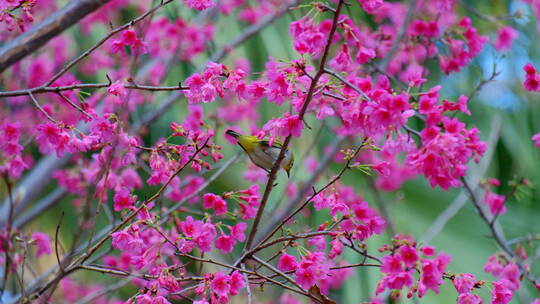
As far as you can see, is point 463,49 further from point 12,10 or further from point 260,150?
point 12,10

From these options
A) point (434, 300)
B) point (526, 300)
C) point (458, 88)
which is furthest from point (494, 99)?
point (526, 300)

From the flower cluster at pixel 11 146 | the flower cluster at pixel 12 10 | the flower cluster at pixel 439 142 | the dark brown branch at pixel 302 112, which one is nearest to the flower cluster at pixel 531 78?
the flower cluster at pixel 439 142

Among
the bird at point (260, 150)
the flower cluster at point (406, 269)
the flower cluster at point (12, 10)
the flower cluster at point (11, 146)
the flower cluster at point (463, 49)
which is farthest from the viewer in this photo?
the flower cluster at point (463, 49)

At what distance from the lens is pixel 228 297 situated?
193cm

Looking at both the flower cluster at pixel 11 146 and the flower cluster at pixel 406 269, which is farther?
the flower cluster at pixel 11 146

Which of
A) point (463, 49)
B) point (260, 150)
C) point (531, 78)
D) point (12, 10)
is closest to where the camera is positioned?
point (12, 10)

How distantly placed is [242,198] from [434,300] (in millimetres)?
2665

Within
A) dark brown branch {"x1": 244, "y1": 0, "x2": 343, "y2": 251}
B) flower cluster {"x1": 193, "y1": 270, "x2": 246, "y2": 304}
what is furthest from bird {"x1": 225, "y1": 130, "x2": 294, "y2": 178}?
flower cluster {"x1": 193, "y1": 270, "x2": 246, "y2": 304}

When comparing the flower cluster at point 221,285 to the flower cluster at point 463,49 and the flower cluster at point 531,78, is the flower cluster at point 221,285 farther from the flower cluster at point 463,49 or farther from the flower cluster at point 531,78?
the flower cluster at point 463,49

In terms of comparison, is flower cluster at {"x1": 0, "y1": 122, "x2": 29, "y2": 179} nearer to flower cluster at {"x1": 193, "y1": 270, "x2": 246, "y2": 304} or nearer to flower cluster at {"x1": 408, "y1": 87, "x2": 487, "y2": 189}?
flower cluster at {"x1": 193, "y1": 270, "x2": 246, "y2": 304}

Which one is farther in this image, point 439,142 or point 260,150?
point 260,150

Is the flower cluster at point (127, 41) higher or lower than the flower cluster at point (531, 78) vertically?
higher

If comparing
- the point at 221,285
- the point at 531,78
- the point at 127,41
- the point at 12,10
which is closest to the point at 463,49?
the point at 531,78

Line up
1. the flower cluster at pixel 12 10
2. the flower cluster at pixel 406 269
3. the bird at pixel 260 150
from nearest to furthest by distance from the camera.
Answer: the flower cluster at pixel 406 269 → the flower cluster at pixel 12 10 → the bird at pixel 260 150
